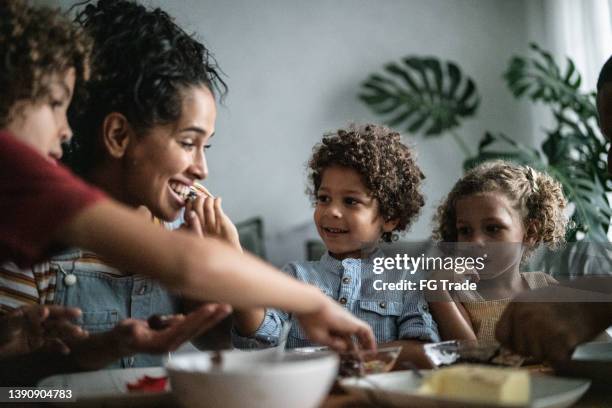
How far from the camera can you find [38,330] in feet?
2.77

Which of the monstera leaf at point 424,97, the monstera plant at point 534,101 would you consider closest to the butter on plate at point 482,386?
the monstera plant at point 534,101

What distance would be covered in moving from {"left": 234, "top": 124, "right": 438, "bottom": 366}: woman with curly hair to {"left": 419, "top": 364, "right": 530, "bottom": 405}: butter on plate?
582 millimetres

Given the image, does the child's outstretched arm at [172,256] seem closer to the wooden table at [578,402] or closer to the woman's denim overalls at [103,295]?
the wooden table at [578,402]

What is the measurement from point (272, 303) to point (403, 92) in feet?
8.16

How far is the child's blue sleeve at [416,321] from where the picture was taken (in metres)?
1.21

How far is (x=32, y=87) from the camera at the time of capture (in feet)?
2.45

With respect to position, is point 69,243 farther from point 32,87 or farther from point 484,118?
point 484,118

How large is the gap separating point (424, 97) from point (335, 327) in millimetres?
2434

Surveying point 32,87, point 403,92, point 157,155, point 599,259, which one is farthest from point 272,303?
point 403,92

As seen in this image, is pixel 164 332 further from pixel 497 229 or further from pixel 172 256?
pixel 497 229

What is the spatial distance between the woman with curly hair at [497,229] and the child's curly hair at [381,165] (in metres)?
0.11

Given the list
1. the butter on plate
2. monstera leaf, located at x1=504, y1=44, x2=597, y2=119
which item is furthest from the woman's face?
monstera leaf, located at x1=504, y1=44, x2=597, y2=119

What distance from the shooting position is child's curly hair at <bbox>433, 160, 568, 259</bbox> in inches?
60.4

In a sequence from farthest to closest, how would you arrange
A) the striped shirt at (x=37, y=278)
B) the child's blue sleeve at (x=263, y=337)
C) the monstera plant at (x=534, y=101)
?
the monstera plant at (x=534, y=101), the child's blue sleeve at (x=263, y=337), the striped shirt at (x=37, y=278)
